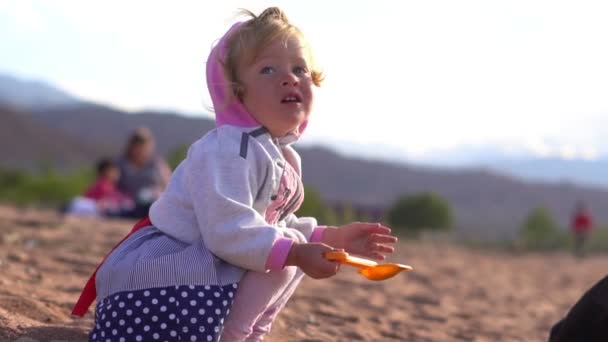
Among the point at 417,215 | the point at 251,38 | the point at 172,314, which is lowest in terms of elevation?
the point at 417,215

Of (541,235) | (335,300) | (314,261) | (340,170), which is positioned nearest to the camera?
(314,261)

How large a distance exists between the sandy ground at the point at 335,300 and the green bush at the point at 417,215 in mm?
10736

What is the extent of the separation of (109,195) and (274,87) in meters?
7.03

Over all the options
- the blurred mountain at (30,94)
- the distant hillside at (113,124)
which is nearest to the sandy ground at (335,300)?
the distant hillside at (113,124)

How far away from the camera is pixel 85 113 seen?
54.3 m

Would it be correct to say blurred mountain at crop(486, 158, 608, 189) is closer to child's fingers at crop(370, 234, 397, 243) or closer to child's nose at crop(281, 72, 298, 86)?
child's fingers at crop(370, 234, 397, 243)

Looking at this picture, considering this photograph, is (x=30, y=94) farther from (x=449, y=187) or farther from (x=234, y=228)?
(x=234, y=228)

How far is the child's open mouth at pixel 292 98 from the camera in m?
2.49

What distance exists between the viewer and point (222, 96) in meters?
2.49

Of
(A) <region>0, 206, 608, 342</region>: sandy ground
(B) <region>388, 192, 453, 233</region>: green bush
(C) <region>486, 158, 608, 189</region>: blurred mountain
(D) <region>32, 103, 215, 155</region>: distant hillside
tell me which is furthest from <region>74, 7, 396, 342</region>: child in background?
(C) <region>486, 158, 608, 189</region>: blurred mountain

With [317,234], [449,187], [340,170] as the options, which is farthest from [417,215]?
[449,187]

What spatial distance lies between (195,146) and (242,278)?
0.37 m

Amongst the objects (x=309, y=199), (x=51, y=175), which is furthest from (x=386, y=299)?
(x=51, y=175)

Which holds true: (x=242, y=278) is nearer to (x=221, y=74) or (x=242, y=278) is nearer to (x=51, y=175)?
(x=221, y=74)
